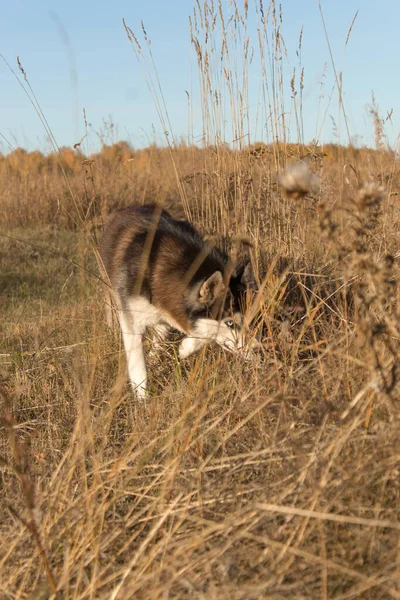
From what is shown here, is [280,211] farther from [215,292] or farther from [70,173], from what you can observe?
[70,173]

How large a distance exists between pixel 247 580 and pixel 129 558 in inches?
17.1

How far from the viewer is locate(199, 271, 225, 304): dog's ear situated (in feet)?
11.5

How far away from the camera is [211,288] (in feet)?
12.1

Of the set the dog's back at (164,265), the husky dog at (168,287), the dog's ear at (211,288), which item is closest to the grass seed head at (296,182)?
the dog's ear at (211,288)

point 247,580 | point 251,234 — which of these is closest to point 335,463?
point 247,580

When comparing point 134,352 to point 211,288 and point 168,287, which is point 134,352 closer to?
point 168,287

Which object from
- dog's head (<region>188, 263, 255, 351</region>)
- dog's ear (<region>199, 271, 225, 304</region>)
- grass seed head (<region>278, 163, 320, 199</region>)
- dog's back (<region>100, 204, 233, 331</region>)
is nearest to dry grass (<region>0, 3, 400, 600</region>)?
grass seed head (<region>278, 163, 320, 199</region>)

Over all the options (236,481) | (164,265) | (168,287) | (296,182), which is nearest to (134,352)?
(168,287)

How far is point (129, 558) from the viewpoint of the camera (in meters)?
2.03

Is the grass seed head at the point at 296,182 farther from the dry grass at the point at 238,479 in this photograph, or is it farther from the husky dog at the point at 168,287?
the husky dog at the point at 168,287

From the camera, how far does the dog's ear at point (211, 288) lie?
3507 mm

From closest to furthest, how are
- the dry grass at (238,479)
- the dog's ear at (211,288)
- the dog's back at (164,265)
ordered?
1. the dry grass at (238,479)
2. the dog's ear at (211,288)
3. the dog's back at (164,265)

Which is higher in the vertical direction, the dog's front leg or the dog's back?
the dog's back

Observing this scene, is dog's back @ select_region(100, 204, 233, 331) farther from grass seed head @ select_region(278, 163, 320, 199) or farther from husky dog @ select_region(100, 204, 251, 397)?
grass seed head @ select_region(278, 163, 320, 199)
